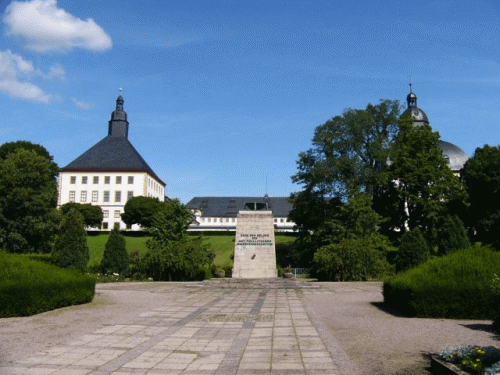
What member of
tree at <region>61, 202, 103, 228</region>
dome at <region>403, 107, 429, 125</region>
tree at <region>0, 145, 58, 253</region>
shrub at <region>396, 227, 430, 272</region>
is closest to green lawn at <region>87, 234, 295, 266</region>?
tree at <region>0, 145, 58, 253</region>

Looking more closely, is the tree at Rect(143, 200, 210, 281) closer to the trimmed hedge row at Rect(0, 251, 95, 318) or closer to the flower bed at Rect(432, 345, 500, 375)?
the trimmed hedge row at Rect(0, 251, 95, 318)

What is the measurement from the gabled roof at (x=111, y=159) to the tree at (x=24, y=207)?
45.3 meters

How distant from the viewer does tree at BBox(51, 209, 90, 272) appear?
22.7m

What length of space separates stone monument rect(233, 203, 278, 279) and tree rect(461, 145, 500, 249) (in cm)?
2154

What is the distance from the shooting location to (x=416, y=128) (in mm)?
41625

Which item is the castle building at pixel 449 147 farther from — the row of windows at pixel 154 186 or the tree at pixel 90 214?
the tree at pixel 90 214

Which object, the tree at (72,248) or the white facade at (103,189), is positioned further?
the white facade at (103,189)

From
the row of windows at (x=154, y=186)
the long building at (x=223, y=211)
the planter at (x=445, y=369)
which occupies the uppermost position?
the row of windows at (x=154, y=186)

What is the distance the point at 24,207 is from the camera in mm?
39219

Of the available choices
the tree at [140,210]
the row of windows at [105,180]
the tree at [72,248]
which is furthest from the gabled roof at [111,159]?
the tree at [72,248]

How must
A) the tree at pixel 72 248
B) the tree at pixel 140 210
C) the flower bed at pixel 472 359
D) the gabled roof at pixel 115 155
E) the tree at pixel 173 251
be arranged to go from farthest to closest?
the gabled roof at pixel 115 155
the tree at pixel 140 210
the tree at pixel 173 251
the tree at pixel 72 248
the flower bed at pixel 472 359

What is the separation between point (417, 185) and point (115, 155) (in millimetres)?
65009

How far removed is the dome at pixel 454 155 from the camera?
84.4m

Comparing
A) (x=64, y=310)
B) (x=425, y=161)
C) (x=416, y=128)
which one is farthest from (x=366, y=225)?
(x=64, y=310)
